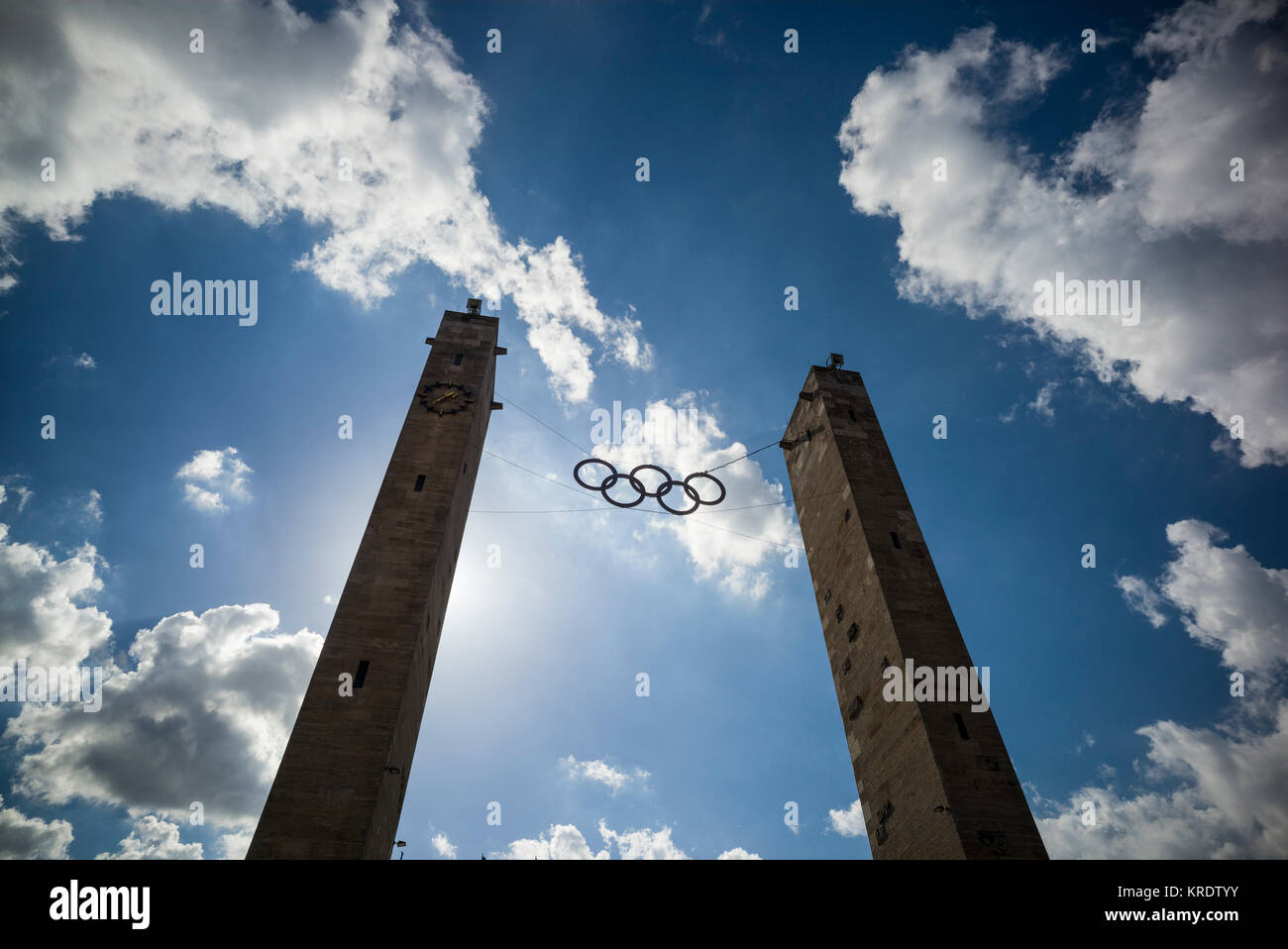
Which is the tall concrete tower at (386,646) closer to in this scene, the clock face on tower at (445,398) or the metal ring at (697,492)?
the clock face on tower at (445,398)

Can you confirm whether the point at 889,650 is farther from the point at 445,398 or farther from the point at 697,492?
the point at 445,398

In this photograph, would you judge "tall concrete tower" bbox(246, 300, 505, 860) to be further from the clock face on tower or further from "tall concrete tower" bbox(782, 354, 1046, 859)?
"tall concrete tower" bbox(782, 354, 1046, 859)

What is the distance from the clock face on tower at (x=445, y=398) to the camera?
22297mm

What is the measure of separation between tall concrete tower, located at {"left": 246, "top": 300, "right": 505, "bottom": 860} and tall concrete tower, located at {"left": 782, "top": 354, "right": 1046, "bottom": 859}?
12868 mm

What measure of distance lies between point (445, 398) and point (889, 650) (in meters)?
16.3

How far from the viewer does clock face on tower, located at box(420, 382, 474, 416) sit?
22297 millimetres

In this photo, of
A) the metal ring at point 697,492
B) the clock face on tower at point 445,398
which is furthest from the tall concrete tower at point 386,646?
the metal ring at point 697,492

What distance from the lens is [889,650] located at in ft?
60.0

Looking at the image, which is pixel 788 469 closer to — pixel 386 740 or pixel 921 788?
pixel 921 788

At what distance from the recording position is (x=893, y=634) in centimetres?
1817

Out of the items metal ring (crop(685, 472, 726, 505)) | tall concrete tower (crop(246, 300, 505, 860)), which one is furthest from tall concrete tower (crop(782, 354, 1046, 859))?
tall concrete tower (crop(246, 300, 505, 860))

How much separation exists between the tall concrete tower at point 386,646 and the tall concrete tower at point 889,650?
42.2 ft

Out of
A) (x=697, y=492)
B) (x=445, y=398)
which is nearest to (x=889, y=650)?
(x=697, y=492)
